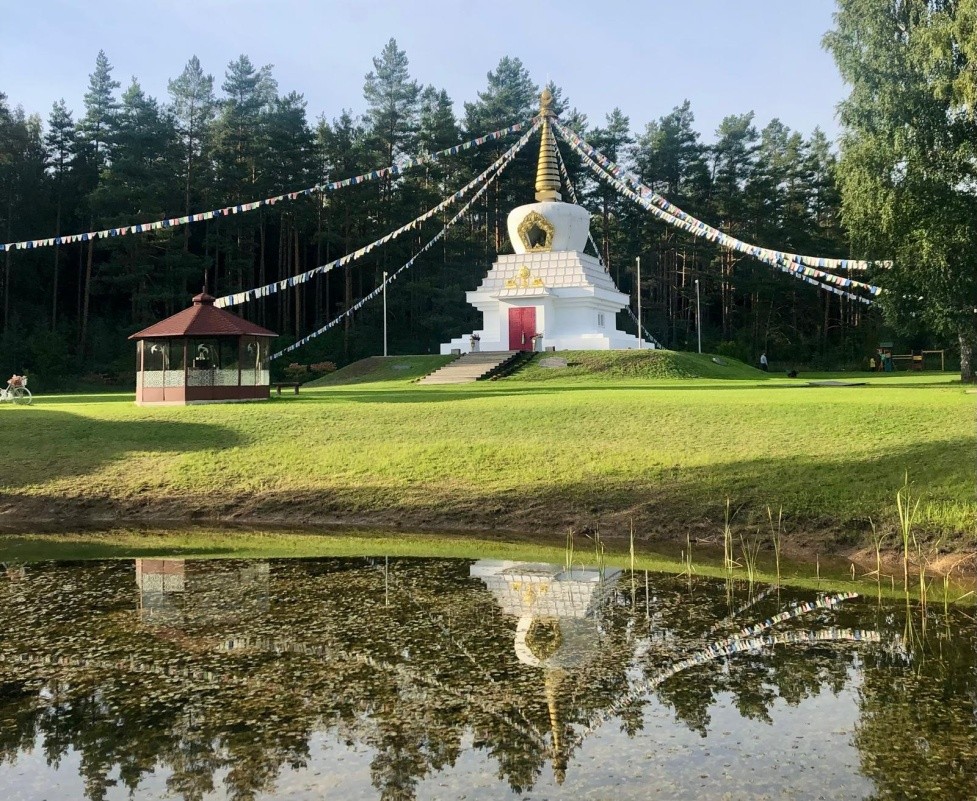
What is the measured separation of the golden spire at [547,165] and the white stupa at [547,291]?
0.05 metres

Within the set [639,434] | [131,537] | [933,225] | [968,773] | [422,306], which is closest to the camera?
[968,773]

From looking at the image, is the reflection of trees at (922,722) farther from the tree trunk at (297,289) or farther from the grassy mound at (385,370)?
the tree trunk at (297,289)

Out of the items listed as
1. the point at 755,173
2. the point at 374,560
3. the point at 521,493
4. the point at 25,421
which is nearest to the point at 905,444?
the point at 521,493

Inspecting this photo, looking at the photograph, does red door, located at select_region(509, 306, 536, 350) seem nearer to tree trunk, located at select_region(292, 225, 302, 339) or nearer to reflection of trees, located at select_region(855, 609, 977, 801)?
tree trunk, located at select_region(292, 225, 302, 339)

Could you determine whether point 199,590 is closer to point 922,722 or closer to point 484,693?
point 484,693

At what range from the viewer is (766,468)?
1689 centimetres

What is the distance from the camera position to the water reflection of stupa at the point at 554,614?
7763 mm

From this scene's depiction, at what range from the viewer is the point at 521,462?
1867 centimetres

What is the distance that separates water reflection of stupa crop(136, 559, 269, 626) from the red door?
100 feet

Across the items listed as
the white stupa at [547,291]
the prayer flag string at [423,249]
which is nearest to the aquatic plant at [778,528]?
the white stupa at [547,291]

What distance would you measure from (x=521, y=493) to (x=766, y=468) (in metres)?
4.49

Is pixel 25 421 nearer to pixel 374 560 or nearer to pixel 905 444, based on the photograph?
pixel 374 560

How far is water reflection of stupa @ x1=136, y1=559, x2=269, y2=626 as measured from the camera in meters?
10.4

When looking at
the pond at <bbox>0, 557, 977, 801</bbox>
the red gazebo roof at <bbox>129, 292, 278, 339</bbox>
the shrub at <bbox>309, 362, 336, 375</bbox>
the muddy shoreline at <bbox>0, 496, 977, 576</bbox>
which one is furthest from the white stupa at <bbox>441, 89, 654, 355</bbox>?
the pond at <bbox>0, 557, 977, 801</bbox>
